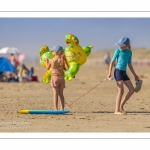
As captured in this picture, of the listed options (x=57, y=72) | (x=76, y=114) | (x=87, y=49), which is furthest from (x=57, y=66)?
(x=87, y=49)

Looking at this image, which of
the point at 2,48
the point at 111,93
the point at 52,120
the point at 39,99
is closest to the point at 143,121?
the point at 52,120

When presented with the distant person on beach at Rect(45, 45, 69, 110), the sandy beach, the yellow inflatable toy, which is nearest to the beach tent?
the sandy beach

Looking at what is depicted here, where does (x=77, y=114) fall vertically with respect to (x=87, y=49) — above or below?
below

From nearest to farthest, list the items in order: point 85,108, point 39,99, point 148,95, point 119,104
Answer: point 119,104, point 85,108, point 39,99, point 148,95

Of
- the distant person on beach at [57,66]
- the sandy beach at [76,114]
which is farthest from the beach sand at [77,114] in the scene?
the distant person on beach at [57,66]

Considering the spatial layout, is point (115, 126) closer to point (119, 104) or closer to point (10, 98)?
point (119, 104)

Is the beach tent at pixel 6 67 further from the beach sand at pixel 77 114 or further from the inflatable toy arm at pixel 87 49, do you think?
the inflatable toy arm at pixel 87 49

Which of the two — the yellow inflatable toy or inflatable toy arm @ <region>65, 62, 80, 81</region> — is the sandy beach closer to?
inflatable toy arm @ <region>65, 62, 80, 81</region>

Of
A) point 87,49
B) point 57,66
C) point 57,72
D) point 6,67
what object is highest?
point 87,49

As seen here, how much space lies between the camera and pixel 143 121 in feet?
33.9

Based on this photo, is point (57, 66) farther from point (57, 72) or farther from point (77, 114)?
point (77, 114)
